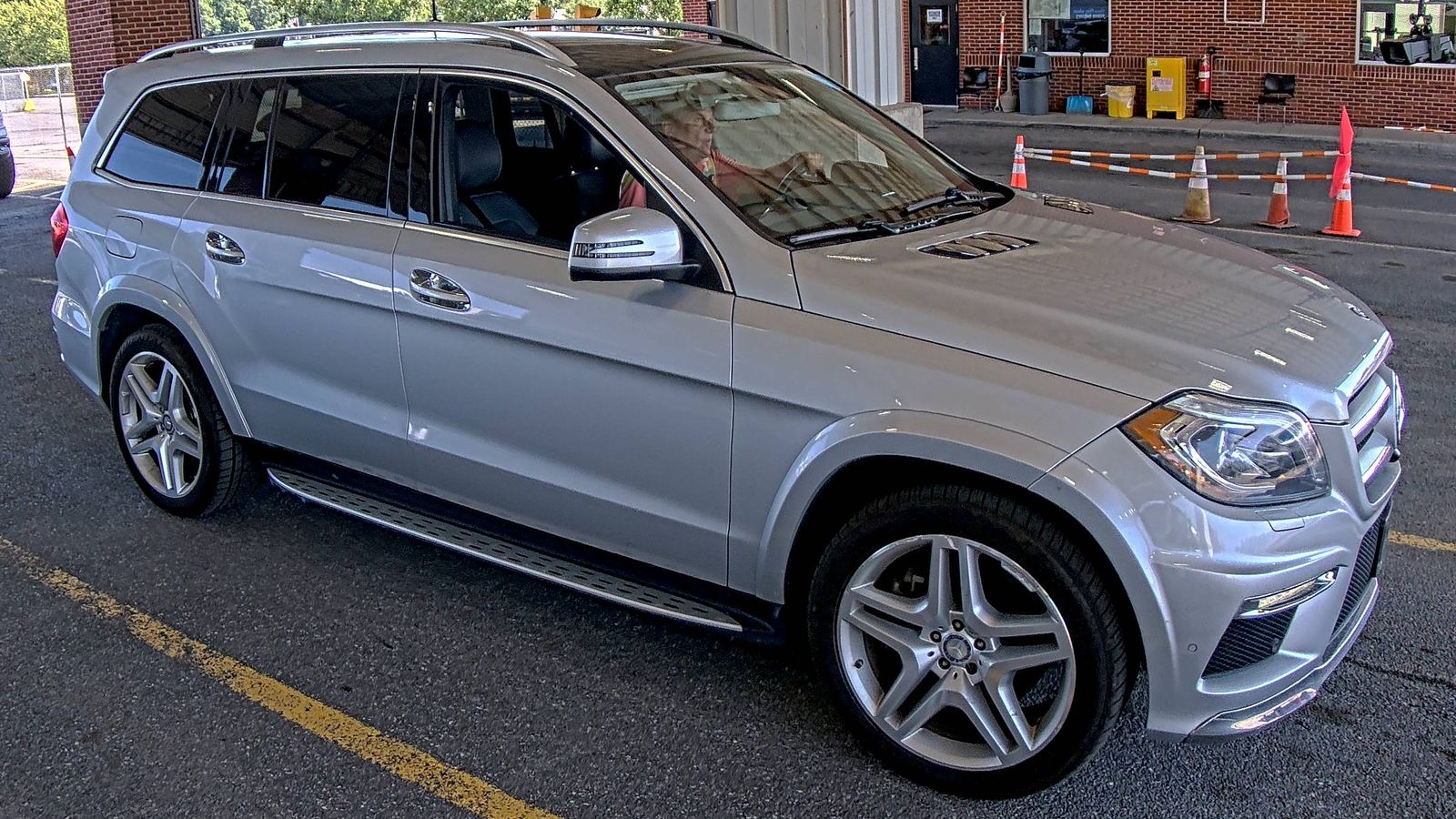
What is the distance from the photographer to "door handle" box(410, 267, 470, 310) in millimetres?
4129

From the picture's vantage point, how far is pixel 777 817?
11.1ft

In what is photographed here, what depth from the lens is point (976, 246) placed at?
3850 millimetres

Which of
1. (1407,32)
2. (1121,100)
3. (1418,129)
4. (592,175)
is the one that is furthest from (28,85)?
(592,175)

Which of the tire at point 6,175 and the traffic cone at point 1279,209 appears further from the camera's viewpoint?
the tire at point 6,175

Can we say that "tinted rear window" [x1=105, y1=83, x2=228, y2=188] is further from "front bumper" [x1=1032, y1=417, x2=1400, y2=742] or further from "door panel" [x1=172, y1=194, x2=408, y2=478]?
"front bumper" [x1=1032, y1=417, x2=1400, y2=742]

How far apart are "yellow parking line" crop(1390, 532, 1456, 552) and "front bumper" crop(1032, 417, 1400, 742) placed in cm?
202

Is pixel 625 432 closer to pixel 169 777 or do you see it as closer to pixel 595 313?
pixel 595 313

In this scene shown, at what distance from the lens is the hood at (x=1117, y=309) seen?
10.3 feet

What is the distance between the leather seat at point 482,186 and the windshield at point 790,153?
54cm

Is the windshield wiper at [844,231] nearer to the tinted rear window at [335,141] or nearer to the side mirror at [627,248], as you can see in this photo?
the side mirror at [627,248]

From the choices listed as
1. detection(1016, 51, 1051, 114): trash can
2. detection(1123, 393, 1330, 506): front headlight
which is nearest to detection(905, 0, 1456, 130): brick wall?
detection(1016, 51, 1051, 114): trash can

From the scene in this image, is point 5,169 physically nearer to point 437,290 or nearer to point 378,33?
point 378,33

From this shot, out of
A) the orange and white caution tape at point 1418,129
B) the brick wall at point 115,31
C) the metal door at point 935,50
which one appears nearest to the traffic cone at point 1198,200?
the orange and white caution tape at point 1418,129

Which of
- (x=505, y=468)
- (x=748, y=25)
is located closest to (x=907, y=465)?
(x=505, y=468)
